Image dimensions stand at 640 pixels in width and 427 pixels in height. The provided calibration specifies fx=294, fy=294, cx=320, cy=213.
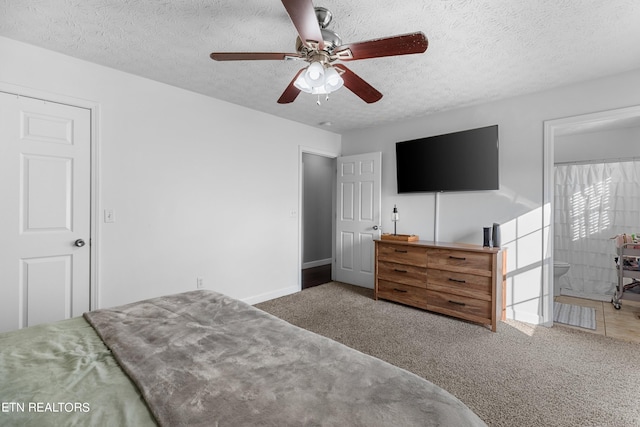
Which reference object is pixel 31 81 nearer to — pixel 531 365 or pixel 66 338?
pixel 66 338

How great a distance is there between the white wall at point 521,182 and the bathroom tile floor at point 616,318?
569 mm

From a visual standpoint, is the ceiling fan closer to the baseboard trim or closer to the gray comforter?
the gray comforter

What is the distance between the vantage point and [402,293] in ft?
11.8

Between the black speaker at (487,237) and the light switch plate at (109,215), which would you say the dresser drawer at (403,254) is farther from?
the light switch plate at (109,215)

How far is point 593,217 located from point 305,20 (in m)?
4.74

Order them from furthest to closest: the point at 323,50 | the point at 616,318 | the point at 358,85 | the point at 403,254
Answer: the point at 403,254 → the point at 616,318 → the point at 358,85 → the point at 323,50

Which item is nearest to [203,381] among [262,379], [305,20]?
[262,379]

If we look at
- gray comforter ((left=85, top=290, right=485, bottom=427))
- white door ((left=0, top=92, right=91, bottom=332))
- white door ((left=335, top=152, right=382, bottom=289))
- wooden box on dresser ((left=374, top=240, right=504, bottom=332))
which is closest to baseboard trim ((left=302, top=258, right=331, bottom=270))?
white door ((left=335, top=152, right=382, bottom=289))

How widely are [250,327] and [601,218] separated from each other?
16.0 feet

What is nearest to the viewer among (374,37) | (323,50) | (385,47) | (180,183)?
(385,47)

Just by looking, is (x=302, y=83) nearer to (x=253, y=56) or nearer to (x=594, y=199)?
(x=253, y=56)

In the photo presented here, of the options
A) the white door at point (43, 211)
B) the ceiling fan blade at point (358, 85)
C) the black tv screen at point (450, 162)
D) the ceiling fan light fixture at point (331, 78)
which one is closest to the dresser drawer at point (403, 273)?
the black tv screen at point (450, 162)

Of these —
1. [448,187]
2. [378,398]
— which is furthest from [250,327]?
[448,187]

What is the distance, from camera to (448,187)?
3.62 meters
